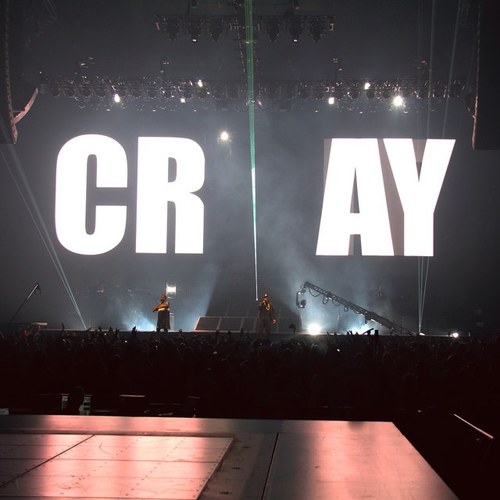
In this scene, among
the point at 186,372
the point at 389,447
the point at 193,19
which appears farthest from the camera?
the point at 193,19

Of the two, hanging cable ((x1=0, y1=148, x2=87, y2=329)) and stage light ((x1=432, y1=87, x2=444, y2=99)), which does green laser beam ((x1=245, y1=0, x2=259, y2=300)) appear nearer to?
stage light ((x1=432, y1=87, x2=444, y2=99))

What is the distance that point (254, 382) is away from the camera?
→ 5734 mm

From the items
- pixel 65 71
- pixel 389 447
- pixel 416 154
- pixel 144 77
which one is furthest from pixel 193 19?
pixel 389 447

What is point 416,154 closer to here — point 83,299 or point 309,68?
point 309,68

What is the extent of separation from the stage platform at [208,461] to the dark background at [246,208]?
16.3 meters

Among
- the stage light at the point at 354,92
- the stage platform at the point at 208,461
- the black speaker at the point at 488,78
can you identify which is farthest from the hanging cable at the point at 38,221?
the stage platform at the point at 208,461

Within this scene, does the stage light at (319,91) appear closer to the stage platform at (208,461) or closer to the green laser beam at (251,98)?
the green laser beam at (251,98)

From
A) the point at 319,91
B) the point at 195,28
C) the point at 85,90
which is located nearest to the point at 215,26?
the point at 195,28

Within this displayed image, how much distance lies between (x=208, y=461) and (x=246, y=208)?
18.9 m

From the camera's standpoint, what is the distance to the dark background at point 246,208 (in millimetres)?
19203

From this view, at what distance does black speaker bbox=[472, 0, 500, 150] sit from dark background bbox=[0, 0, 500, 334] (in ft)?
27.7

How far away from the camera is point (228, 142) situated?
69.3 feet

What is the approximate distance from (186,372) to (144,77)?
45.2ft

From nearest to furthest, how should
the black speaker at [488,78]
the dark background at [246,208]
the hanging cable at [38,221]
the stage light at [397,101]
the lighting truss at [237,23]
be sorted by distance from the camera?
the black speaker at [488,78] → the lighting truss at [237,23] → the stage light at [397,101] → the dark background at [246,208] → the hanging cable at [38,221]
